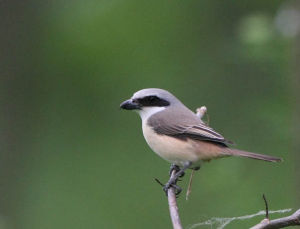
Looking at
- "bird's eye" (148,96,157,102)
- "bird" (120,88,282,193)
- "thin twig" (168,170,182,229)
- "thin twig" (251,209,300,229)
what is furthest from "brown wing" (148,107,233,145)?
"thin twig" (251,209,300,229)

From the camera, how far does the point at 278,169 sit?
23.3ft

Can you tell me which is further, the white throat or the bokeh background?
the bokeh background

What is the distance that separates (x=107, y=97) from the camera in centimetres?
855

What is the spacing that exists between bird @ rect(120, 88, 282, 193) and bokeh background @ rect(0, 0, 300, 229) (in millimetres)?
1431

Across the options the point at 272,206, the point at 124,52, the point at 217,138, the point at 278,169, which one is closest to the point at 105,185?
the point at 124,52

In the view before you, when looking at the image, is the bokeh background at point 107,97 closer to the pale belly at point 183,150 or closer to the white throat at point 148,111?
the white throat at point 148,111

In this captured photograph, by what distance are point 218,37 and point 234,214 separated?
11.5 feet

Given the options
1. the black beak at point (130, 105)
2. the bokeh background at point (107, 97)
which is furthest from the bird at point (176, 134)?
the bokeh background at point (107, 97)

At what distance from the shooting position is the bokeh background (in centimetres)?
756

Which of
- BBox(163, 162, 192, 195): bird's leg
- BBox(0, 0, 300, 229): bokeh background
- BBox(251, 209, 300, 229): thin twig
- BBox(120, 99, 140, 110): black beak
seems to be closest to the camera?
BBox(251, 209, 300, 229): thin twig

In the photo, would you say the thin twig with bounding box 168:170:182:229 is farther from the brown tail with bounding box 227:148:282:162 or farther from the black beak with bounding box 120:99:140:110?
the black beak with bounding box 120:99:140:110

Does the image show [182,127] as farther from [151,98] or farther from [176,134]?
[151,98]

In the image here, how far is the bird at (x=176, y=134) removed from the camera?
493 centimetres

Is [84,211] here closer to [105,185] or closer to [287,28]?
[105,185]
